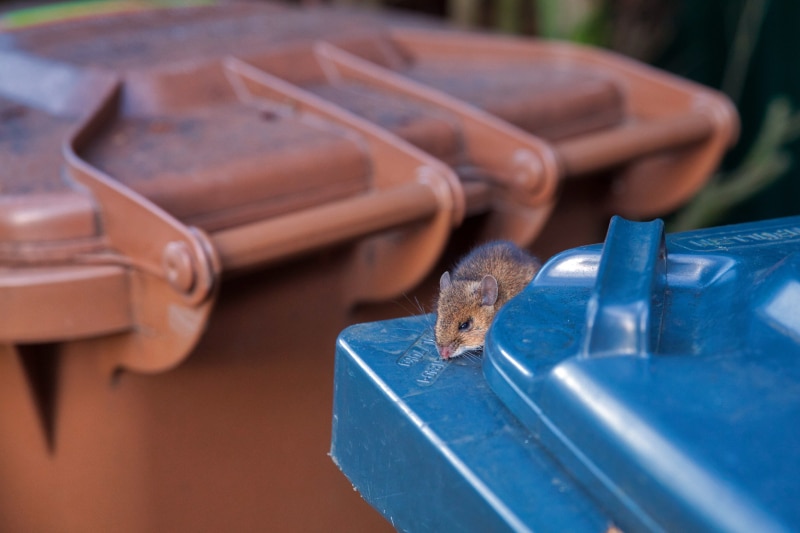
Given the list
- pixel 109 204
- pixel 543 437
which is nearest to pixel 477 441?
pixel 543 437

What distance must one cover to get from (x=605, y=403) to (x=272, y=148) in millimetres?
1316

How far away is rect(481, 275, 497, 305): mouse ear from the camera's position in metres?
1.76

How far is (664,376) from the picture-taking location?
36.1 inches

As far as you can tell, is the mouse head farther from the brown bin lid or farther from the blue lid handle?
the blue lid handle

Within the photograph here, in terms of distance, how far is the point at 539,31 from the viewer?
4758 millimetres

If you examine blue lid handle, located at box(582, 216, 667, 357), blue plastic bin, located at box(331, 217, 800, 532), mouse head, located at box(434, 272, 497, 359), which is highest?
blue lid handle, located at box(582, 216, 667, 357)

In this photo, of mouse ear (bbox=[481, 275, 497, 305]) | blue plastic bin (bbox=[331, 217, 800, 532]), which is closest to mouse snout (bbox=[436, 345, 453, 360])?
blue plastic bin (bbox=[331, 217, 800, 532])

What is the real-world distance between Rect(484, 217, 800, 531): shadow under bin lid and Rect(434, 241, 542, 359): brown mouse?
54 cm

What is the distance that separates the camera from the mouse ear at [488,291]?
5.79 feet

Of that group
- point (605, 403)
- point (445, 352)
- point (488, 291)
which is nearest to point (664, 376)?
point (605, 403)

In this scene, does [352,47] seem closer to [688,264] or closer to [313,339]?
[313,339]

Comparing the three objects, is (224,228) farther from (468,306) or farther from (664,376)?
(664,376)

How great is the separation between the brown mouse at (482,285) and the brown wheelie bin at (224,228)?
161 mm

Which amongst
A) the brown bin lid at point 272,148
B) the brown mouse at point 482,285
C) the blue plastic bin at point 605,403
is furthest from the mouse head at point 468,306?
the blue plastic bin at point 605,403
